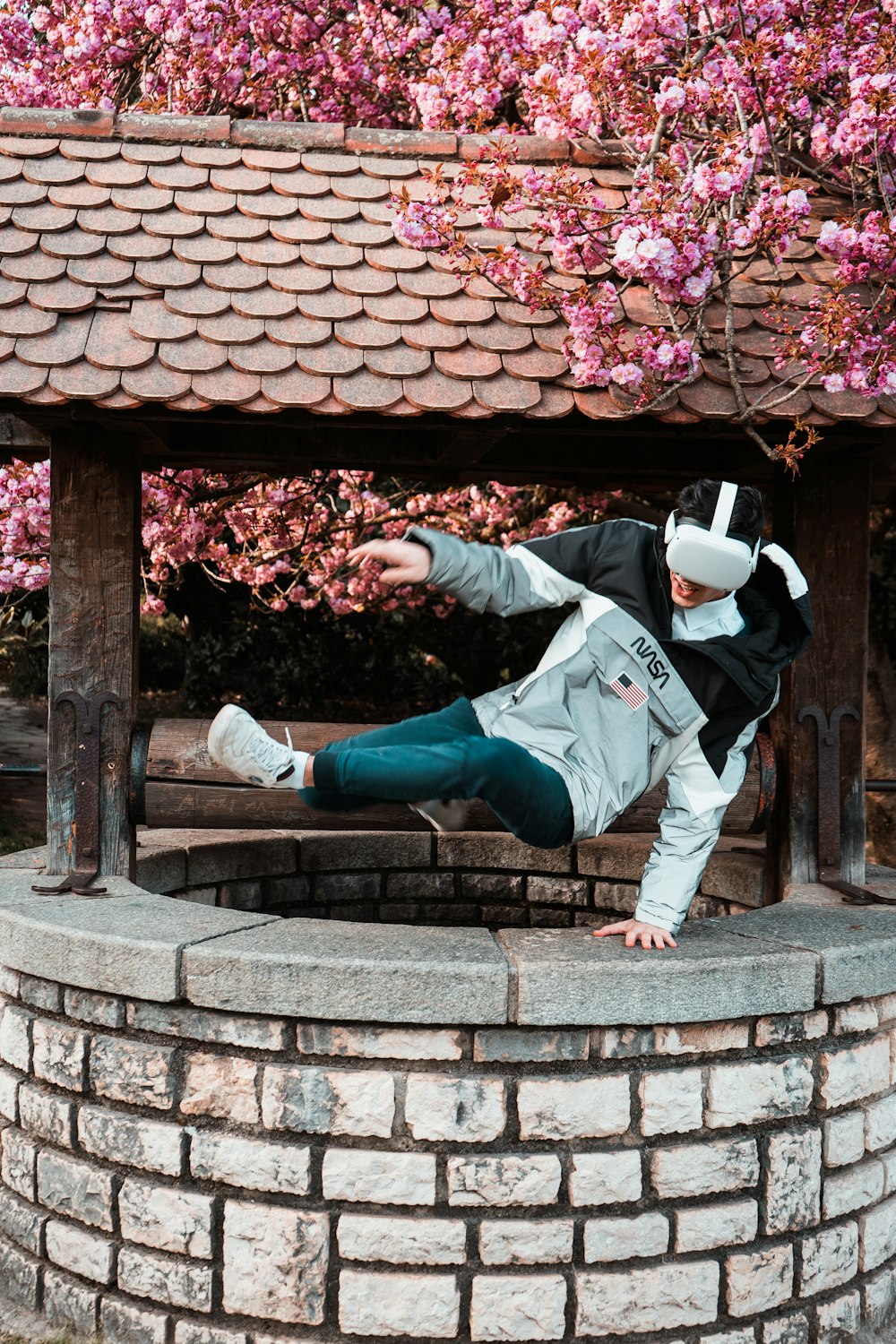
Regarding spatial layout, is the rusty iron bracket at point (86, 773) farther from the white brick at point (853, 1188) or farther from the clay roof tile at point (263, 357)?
the white brick at point (853, 1188)

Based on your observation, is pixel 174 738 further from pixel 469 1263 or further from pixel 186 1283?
pixel 469 1263

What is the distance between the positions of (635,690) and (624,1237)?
1272 mm

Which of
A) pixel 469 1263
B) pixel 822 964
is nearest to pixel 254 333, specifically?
pixel 822 964

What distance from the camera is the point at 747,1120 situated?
8.92ft

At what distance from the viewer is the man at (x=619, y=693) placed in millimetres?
2619

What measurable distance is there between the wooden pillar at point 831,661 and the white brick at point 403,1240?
1.73 metres

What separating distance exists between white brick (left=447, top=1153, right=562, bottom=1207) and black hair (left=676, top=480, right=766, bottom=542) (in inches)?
60.4

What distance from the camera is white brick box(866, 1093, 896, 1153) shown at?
2953 mm

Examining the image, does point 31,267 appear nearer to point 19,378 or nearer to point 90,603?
point 19,378

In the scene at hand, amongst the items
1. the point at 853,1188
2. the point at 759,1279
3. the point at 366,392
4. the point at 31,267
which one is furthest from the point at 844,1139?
the point at 31,267

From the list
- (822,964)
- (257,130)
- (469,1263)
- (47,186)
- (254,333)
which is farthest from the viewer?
(257,130)

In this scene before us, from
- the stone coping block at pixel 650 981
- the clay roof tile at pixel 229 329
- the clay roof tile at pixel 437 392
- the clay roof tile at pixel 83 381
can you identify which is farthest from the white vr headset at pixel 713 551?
the clay roof tile at pixel 83 381

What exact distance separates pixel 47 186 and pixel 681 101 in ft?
6.33

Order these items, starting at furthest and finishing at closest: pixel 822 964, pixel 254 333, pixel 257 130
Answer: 1. pixel 257 130
2. pixel 254 333
3. pixel 822 964
